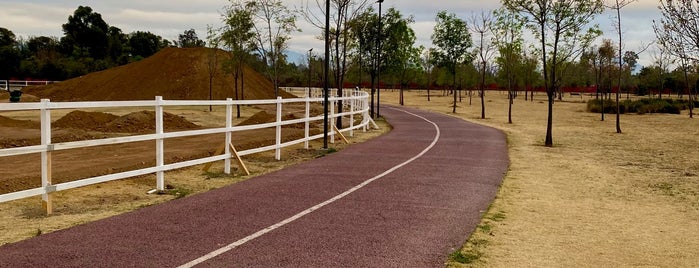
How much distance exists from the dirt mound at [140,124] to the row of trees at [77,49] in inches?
2448

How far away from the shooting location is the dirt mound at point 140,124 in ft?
92.0

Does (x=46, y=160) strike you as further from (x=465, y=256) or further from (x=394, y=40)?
(x=394, y=40)

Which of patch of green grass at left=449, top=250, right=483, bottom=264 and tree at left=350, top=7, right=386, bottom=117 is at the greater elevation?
tree at left=350, top=7, right=386, bottom=117

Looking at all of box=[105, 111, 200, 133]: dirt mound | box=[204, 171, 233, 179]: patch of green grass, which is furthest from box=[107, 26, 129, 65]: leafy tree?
box=[204, 171, 233, 179]: patch of green grass

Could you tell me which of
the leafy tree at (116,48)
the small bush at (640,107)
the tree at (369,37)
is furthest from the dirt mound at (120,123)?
the leafy tree at (116,48)

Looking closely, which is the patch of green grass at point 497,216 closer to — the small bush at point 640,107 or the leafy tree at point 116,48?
the small bush at point 640,107

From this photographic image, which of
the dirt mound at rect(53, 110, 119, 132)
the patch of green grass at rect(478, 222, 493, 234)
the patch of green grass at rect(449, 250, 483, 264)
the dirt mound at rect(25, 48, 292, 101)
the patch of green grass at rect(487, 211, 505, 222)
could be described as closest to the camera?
the patch of green grass at rect(449, 250, 483, 264)

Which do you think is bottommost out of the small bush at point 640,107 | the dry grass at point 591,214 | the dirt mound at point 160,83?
the dry grass at point 591,214

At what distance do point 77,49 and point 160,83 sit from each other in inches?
1482

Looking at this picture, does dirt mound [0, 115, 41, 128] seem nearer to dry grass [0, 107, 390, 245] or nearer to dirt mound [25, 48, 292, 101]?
dry grass [0, 107, 390, 245]

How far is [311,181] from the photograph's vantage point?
36.2ft

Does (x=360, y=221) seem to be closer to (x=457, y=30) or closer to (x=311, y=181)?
(x=311, y=181)

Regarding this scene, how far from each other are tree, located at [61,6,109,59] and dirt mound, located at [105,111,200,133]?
261ft

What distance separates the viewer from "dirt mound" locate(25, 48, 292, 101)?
65875 mm
